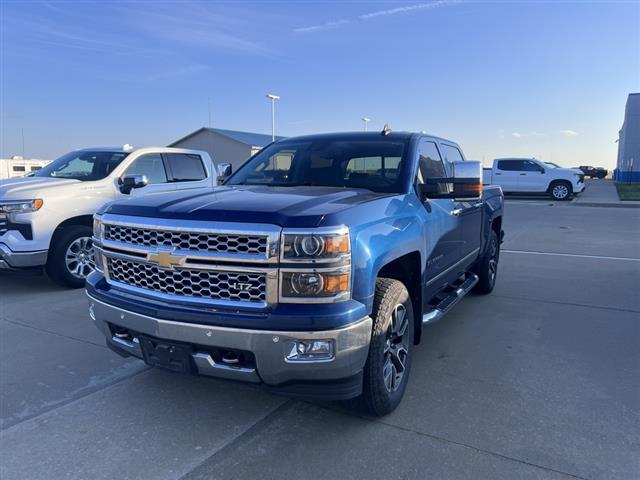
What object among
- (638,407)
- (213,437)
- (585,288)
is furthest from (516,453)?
(585,288)

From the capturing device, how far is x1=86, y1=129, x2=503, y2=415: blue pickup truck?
252 cm

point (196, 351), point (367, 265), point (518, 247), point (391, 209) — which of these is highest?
point (391, 209)

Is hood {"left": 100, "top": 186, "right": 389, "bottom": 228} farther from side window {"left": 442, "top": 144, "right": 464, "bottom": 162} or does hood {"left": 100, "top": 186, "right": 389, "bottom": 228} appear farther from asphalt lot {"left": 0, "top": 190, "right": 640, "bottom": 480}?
side window {"left": 442, "top": 144, "right": 464, "bottom": 162}

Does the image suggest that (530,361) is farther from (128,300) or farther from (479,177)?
(128,300)

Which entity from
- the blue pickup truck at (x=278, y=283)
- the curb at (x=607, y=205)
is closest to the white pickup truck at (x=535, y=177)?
the curb at (x=607, y=205)

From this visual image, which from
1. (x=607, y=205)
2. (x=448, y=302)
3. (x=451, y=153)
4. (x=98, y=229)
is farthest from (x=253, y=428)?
(x=607, y=205)

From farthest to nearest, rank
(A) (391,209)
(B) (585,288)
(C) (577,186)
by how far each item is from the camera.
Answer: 1. (C) (577,186)
2. (B) (585,288)
3. (A) (391,209)

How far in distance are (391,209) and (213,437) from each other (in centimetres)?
177

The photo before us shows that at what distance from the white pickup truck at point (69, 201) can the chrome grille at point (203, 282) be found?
9.18 feet

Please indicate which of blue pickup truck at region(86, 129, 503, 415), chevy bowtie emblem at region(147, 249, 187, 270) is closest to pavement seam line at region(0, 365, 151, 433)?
blue pickup truck at region(86, 129, 503, 415)

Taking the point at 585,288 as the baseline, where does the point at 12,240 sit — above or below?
above

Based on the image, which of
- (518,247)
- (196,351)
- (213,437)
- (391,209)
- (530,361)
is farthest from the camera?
(518,247)

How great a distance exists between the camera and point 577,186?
22.2m

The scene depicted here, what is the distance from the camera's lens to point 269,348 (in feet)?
8.22
